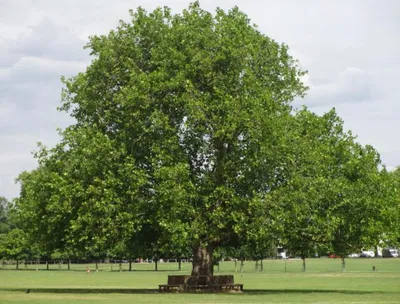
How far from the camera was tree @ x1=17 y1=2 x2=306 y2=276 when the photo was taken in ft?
171

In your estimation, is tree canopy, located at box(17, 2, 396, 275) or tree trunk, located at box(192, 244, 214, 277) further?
tree trunk, located at box(192, 244, 214, 277)

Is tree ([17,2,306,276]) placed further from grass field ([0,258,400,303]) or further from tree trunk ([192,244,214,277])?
grass field ([0,258,400,303])

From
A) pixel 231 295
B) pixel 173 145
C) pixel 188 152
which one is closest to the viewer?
pixel 231 295

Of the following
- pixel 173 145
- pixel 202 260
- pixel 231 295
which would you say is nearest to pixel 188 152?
pixel 173 145

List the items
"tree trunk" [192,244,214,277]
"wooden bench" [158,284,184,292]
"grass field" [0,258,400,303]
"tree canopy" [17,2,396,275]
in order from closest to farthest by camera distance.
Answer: "grass field" [0,258,400,303] < "tree canopy" [17,2,396,275] < "wooden bench" [158,284,184,292] < "tree trunk" [192,244,214,277]

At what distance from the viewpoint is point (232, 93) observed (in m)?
54.8

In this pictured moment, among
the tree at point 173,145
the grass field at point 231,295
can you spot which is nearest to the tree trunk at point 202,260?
the tree at point 173,145

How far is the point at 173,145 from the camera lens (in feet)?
174

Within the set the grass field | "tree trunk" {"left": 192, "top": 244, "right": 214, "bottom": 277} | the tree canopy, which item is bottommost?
the grass field

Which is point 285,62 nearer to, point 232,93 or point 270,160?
point 232,93

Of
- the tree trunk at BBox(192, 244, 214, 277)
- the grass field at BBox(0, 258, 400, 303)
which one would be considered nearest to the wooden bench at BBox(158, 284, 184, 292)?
the grass field at BBox(0, 258, 400, 303)

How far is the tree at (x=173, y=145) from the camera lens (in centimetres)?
5203

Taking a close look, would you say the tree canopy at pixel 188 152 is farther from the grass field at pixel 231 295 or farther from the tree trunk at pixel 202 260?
the grass field at pixel 231 295

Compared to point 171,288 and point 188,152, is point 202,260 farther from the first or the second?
point 188,152
